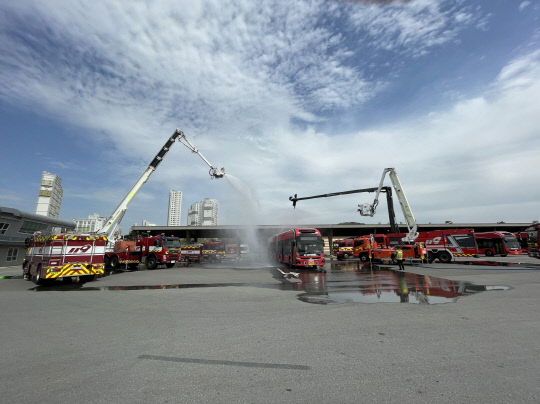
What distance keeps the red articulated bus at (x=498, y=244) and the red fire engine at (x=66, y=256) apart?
37.2 meters

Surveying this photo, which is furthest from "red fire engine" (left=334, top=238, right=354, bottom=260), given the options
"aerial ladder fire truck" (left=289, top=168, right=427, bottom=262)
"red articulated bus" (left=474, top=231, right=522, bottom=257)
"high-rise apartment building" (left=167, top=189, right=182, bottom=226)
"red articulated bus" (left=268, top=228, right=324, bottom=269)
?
"high-rise apartment building" (left=167, top=189, right=182, bottom=226)

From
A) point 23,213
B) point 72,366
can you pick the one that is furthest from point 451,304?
point 23,213

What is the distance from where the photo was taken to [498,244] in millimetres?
31750

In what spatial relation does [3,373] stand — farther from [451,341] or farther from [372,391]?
[451,341]

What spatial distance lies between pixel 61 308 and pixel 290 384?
8.42 metres

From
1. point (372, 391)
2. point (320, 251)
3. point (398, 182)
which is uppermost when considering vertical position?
point (398, 182)

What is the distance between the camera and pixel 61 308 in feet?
28.1

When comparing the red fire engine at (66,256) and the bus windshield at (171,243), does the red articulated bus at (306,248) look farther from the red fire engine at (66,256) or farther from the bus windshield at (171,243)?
the red fire engine at (66,256)

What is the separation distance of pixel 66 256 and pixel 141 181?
32.5ft

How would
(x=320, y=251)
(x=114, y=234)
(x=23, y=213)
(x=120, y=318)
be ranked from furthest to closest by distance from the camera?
1. (x=23, y=213)
2. (x=114, y=234)
3. (x=320, y=251)
4. (x=120, y=318)

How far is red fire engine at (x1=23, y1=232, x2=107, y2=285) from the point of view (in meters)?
14.5

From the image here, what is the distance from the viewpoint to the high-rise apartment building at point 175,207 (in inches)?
4729

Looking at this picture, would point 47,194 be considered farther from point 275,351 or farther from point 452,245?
point 452,245

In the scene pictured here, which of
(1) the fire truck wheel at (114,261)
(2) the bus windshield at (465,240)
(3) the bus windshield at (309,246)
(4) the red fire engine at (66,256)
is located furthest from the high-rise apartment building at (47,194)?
(2) the bus windshield at (465,240)
